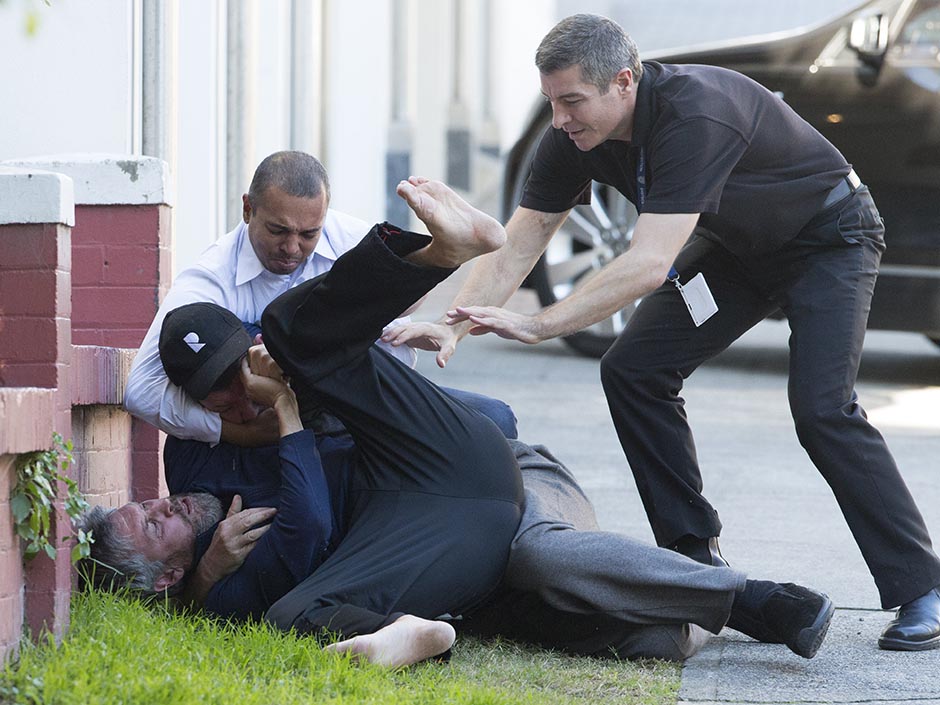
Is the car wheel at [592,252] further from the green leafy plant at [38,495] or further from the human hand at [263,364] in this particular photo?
the green leafy plant at [38,495]

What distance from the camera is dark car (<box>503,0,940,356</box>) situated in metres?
7.87

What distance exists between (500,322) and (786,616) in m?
1.01

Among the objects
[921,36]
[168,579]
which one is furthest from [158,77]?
[921,36]

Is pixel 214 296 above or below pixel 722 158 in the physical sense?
below

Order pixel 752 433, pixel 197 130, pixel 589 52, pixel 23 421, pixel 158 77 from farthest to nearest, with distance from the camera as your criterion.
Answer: pixel 752 433, pixel 197 130, pixel 158 77, pixel 589 52, pixel 23 421

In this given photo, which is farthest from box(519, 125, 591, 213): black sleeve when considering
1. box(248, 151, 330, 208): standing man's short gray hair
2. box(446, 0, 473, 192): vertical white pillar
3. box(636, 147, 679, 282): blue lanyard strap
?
box(446, 0, 473, 192): vertical white pillar

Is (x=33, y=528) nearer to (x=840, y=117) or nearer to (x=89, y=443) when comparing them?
(x=89, y=443)

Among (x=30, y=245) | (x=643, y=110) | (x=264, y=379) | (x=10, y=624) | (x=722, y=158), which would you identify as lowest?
(x=10, y=624)

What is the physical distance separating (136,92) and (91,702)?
300 centimetres

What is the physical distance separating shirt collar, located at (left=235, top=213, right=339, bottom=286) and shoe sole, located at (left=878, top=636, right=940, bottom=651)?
5.96 ft

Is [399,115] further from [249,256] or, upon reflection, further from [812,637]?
[812,637]

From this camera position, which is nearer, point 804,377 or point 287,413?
point 287,413

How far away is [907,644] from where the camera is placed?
415cm

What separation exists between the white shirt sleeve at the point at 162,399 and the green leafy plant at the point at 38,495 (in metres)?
0.65
